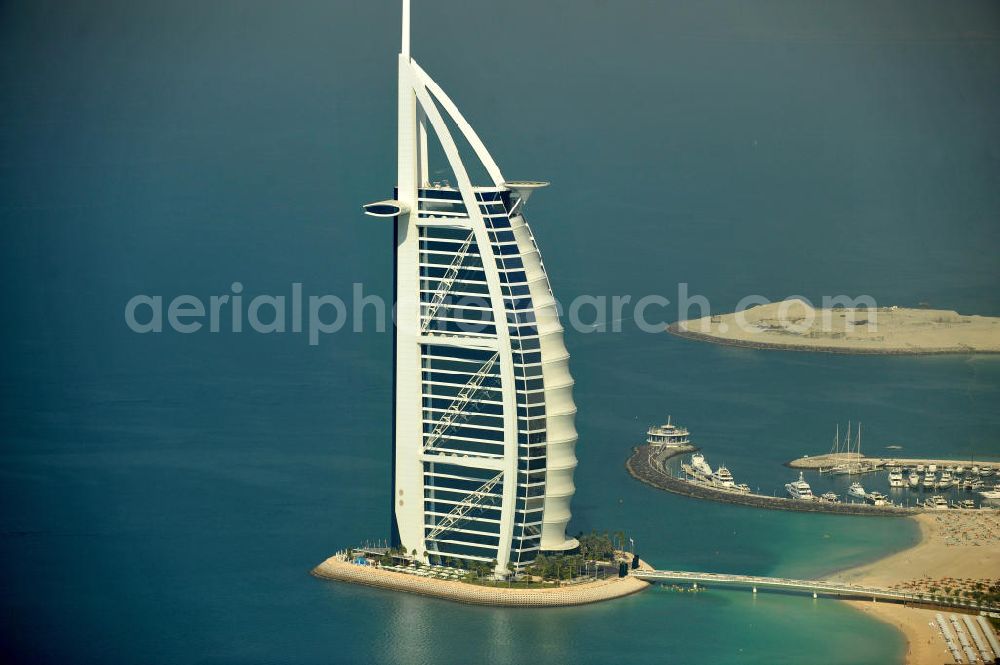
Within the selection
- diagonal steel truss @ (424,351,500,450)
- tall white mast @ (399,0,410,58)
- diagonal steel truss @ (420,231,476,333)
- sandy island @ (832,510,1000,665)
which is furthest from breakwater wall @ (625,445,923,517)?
tall white mast @ (399,0,410,58)

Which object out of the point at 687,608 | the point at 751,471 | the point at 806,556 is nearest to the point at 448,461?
the point at 687,608

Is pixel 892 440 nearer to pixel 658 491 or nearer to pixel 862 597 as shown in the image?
pixel 658 491

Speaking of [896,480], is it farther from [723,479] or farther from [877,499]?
[723,479]

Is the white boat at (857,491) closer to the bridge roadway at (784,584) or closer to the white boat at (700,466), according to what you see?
the white boat at (700,466)

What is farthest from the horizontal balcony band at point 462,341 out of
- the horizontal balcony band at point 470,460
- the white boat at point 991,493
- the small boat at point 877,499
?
the white boat at point 991,493

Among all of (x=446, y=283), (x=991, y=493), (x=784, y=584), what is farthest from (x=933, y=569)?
(x=446, y=283)

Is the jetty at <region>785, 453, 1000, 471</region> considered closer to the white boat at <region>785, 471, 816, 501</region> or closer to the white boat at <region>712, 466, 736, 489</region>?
the white boat at <region>785, 471, 816, 501</region>
